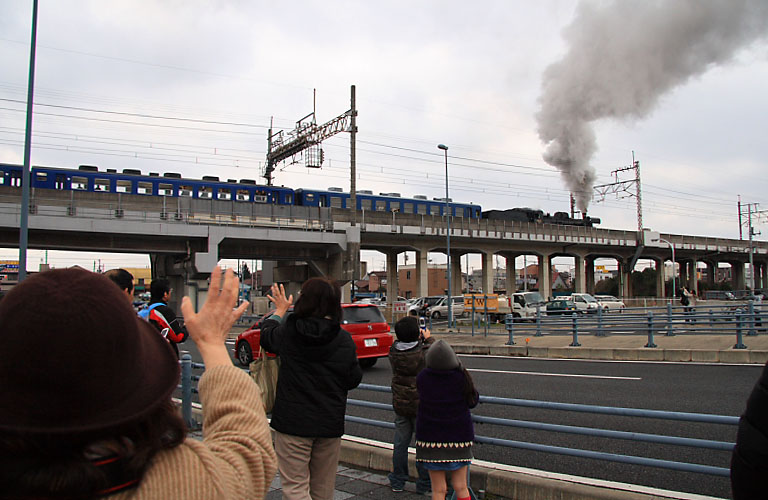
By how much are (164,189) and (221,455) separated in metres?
37.4

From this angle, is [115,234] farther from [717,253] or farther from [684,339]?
[717,253]

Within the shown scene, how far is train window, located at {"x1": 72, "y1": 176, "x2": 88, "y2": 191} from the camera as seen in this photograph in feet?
109

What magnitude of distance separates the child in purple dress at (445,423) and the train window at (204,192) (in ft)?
114

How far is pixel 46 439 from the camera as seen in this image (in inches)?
47.4

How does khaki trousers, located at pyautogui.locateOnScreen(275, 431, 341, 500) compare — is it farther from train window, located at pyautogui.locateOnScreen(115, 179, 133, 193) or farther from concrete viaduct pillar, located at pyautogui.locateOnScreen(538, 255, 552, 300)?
concrete viaduct pillar, located at pyautogui.locateOnScreen(538, 255, 552, 300)

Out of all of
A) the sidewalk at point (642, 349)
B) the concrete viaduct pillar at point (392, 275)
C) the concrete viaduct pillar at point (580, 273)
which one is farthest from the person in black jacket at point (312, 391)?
the concrete viaduct pillar at point (580, 273)

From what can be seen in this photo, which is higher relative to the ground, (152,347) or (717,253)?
(717,253)

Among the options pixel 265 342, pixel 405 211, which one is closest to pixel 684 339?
pixel 265 342

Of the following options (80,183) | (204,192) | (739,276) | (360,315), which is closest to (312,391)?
(360,315)

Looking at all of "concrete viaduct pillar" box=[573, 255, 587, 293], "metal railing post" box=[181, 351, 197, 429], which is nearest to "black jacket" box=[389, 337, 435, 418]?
"metal railing post" box=[181, 351, 197, 429]

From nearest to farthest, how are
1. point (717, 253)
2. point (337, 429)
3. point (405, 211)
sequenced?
point (337, 429) < point (405, 211) < point (717, 253)

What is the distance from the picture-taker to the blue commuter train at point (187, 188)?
106 feet

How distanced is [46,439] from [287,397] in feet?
9.59

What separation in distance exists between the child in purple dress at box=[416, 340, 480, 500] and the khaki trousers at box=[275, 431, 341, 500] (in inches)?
32.6
